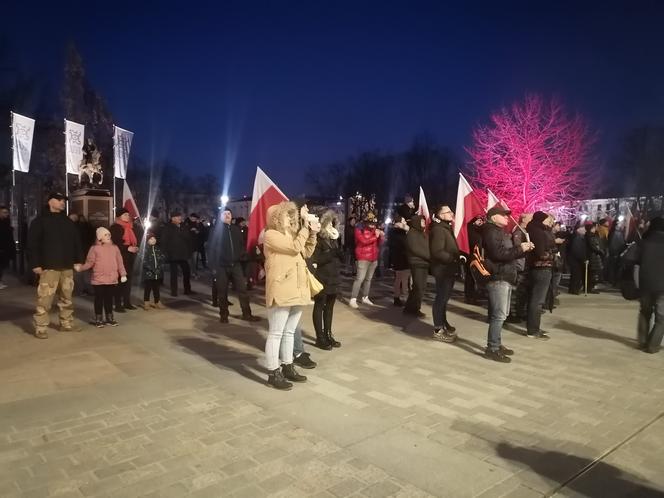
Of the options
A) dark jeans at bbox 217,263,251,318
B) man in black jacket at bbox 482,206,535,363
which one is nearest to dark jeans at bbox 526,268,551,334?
man in black jacket at bbox 482,206,535,363

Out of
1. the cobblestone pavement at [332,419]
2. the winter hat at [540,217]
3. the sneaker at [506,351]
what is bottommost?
the cobblestone pavement at [332,419]

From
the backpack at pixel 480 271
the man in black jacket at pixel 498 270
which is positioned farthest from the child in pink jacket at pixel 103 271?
the man in black jacket at pixel 498 270

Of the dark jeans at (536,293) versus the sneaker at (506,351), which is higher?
the dark jeans at (536,293)

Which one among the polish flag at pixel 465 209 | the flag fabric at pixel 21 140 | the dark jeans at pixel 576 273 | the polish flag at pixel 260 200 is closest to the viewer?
the polish flag at pixel 260 200

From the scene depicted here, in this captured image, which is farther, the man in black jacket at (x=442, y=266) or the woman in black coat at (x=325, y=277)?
the man in black jacket at (x=442, y=266)

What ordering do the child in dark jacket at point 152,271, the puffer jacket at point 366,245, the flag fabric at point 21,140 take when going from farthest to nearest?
1. the flag fabric at point 21,140
2. the puffer jacket at point 366,245
3. the child in dark jacket at point 152,271

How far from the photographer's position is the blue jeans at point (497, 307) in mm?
6742

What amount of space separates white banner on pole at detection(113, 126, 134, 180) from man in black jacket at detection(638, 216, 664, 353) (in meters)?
19.0

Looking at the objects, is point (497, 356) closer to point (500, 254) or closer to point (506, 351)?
point (506, 351)

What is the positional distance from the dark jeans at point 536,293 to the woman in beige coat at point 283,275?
4172mm

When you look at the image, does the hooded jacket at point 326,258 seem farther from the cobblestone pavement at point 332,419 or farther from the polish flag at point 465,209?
the polish flag at point 465,209

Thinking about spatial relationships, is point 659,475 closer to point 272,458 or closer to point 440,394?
point 440,394

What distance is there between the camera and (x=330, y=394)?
5.26m

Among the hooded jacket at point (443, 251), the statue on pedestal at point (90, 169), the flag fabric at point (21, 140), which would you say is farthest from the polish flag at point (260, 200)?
the statue on pedestal at point (90, 169)
